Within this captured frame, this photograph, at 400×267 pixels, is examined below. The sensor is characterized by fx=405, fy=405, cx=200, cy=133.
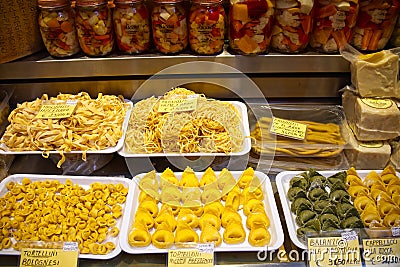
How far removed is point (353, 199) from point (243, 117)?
1.81ft

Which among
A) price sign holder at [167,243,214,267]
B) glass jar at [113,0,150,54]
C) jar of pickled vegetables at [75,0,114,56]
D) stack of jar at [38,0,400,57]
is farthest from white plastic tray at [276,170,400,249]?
jar of pickled vegetables at [75,0,114,56]

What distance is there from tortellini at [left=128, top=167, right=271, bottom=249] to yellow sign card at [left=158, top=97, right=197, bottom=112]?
257 millimetres

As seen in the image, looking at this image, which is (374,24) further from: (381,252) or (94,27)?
(94,27)

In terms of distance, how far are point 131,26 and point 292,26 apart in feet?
2.01

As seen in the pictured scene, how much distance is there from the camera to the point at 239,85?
1.67 meters

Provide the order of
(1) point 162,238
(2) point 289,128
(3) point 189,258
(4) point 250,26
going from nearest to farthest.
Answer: (3) point 189,258 < (1) point 162,238 < (4) point 250,26 < (2) point 289,128

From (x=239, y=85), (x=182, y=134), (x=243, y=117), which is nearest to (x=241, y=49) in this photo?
(x=239, y=85)

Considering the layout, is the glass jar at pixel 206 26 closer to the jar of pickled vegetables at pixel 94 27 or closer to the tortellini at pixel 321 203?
the jar of pickled vegetables at pixel 94 27

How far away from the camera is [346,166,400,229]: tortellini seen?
1274 mm

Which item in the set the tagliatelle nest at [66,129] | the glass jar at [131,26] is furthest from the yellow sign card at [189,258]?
the glass jar at [131,26]

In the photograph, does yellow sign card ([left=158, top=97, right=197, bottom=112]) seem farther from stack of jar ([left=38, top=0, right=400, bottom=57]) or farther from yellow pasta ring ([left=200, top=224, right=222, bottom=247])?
yellow pasta ring ([left=200, top=224, right=222, bottom=247])

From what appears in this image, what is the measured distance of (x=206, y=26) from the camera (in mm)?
1523

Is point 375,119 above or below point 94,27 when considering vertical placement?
below

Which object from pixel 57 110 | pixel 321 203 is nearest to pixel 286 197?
pixel 321 203
